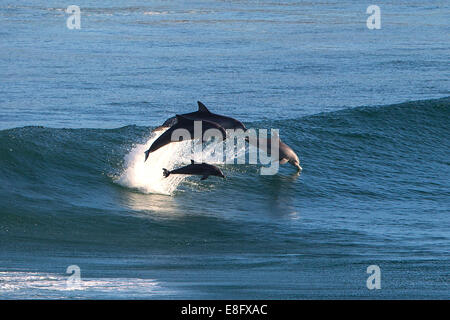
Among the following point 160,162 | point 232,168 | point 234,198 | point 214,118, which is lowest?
point 234,198

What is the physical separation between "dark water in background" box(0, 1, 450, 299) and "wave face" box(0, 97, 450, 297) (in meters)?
0.05

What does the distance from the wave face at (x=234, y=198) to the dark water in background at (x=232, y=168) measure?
5 centimetres

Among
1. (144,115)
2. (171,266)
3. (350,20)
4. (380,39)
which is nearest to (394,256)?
(171,266)

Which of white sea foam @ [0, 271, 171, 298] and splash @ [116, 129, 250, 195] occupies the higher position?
splash @ [116, 129, 250, 195]

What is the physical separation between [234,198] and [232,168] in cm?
176

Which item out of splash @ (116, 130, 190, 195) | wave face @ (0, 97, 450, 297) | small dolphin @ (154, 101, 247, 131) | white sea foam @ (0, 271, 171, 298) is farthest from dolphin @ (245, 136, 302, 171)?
white sea foam @ (0, 271, 171, 298)

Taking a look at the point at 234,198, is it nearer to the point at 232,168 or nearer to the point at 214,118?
the point at 232,168

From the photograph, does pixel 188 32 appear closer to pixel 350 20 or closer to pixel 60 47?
pixel 60 47

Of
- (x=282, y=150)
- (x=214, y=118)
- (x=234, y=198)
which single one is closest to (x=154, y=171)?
(x=234, y=198)

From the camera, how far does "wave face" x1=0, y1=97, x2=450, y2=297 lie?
1424 cm

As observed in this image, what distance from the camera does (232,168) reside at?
63.8ft

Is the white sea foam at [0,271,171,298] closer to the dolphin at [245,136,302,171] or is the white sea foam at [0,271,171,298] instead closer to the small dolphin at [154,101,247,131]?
the small dolphin at [154,101,247,131]

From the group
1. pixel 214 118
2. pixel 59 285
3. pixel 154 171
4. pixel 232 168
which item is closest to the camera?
pixel 59 285

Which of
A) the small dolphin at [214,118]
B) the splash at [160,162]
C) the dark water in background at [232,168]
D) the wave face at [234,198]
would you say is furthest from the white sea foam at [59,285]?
the splash at [160,162]
